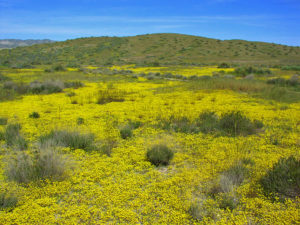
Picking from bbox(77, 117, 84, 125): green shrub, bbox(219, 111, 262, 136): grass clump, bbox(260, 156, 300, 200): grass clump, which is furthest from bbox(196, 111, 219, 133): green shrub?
bbox(77, 117, 84, 125): green shrub

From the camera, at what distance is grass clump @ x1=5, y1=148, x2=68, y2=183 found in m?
4.55

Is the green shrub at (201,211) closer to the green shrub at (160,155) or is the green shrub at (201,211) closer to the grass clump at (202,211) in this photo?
the grass clump at (202,211)

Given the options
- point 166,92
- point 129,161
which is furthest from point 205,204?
point 166,92

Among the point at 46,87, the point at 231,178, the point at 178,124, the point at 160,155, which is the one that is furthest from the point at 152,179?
the point at 46,87

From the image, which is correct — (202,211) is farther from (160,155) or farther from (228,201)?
(160,155)

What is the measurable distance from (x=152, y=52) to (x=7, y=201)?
175 ft

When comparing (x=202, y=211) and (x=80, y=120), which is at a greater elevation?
(x=80, y=120)

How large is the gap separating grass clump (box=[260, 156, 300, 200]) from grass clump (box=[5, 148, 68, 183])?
4.05m

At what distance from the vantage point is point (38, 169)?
4668 mm

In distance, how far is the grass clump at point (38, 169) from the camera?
14.9 feet

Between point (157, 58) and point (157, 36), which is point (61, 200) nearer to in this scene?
point (157, 58)

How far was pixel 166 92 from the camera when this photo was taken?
14898mm

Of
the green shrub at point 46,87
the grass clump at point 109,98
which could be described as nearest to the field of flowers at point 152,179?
the grass clump at point 109,98

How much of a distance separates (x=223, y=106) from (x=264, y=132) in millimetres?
3527
